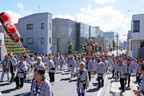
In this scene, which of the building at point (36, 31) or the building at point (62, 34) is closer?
the building at point (36, 31)

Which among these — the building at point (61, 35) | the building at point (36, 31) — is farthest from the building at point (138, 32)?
the building at point (61, 35)

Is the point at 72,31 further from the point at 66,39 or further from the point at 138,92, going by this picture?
the point at 138,92

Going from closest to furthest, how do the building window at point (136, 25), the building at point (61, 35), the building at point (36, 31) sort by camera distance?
1. the building window at point (136, 25)
2. the building at point (36, 31)
3. the building at point (61, 35)

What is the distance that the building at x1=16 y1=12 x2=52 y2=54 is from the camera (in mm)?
36781

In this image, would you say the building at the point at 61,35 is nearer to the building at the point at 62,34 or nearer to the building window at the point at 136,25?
the building at the point at 62,34

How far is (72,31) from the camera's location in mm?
53031

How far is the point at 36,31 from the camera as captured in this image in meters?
37.2

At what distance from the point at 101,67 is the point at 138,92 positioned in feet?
22.6

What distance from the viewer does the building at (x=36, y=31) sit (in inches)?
1448

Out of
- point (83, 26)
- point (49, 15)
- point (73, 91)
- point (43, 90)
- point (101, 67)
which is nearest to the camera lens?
point (43, 90)

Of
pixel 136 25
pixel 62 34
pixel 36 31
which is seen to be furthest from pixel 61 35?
pixel 136 25

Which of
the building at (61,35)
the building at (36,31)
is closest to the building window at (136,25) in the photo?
the building at (36,31)

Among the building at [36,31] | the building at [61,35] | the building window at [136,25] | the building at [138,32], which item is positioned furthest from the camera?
the building at [61,35]

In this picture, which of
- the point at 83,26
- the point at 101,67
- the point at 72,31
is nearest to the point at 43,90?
the point at 101,67
